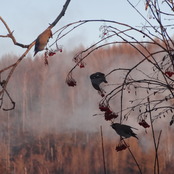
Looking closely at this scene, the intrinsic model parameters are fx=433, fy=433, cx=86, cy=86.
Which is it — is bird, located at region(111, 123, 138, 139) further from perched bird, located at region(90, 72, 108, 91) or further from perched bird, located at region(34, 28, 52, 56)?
perched bird, located at region(34, 28, 52, 56)

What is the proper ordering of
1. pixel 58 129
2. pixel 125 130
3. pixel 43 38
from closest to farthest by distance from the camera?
pixel 43 38 < pixel 125 130 < pixel 58 129

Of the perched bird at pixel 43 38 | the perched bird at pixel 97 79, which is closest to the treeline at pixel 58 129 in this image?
the perched bird at pixel 97 79

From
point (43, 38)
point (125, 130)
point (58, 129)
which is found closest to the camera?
point (43, 38)

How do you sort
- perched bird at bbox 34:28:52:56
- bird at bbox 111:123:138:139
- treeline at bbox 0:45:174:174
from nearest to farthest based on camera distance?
1. perched bird at bbox 34:28:52:56
2. bird at bbox 111:123:138:139
3. treeline at bbox 0:45:174:174

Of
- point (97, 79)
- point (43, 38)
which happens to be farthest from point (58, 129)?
point (43, 38)

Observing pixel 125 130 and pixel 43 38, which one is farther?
pixel 125 130

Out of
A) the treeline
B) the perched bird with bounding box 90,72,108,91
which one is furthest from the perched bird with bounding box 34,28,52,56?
the treeline

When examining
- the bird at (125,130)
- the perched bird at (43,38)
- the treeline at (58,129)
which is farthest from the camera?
the treeline at (58,129)

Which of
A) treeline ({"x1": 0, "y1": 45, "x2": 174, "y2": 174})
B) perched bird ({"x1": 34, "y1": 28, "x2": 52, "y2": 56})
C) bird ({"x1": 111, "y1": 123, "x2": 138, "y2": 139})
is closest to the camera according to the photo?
perched bird ({"x1": 34, "y1": 28, "x2": 52, "y2": 56})

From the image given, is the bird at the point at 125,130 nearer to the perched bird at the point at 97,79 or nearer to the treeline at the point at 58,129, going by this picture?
the perched bird at the point at 97,79

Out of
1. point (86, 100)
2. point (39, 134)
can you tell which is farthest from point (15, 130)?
point (86, 100)

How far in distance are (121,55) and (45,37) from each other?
1349 centimetres

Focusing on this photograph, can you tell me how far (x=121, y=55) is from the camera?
14.0m

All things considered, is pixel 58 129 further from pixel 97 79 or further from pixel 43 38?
pixel 43 38
